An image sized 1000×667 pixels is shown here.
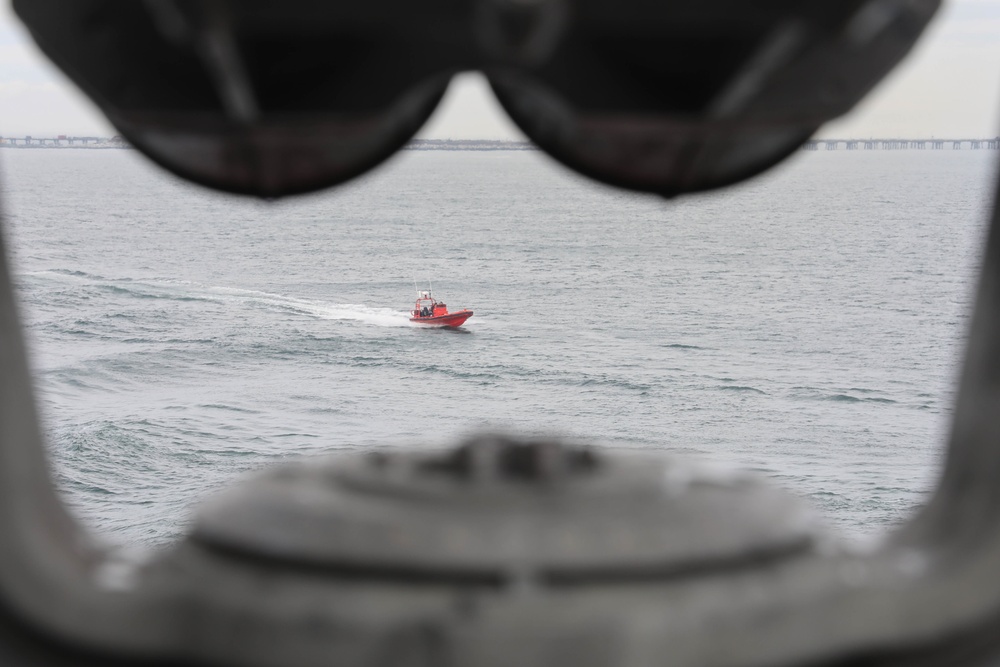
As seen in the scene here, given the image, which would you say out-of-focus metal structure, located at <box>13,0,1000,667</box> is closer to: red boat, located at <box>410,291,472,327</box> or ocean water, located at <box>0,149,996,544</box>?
ocean water, located at <box>0,149,996,544</box>

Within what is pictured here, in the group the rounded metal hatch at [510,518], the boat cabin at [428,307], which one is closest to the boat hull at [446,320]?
the boat cabin at [428,307]

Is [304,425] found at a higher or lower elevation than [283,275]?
lower

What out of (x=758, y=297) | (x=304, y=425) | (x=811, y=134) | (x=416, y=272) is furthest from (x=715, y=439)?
(x=811, y=134)

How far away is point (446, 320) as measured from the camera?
3716 inches

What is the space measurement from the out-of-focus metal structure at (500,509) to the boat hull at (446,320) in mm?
88571

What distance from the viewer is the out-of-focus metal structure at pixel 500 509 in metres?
3.23

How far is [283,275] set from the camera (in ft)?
371

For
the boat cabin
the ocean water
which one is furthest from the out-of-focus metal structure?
the boat cabin

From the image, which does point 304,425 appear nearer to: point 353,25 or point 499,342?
point 499,342

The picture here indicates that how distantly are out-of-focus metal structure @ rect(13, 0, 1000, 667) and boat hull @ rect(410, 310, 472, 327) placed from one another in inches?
3487

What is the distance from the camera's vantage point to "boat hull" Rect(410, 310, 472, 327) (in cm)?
9325

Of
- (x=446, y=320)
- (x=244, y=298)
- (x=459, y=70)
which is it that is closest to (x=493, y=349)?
(x=446, y=320)

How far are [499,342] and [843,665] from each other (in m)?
86.6

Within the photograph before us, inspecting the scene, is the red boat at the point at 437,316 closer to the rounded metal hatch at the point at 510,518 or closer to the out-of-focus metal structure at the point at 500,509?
the out-of-focus metal structure at the point at 500,509
